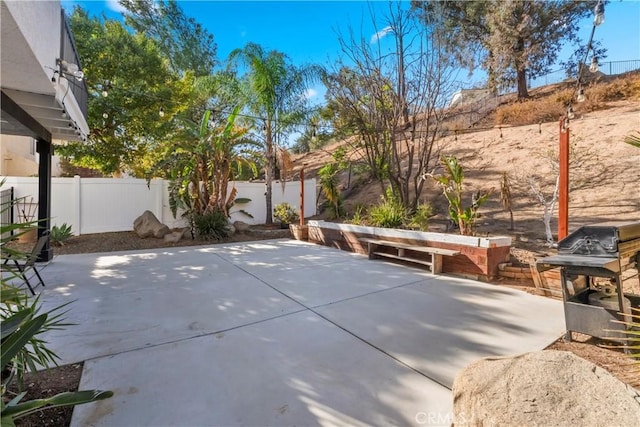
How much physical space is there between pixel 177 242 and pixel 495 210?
1022 centimetres

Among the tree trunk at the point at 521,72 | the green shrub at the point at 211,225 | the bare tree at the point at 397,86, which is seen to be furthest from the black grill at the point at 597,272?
the tree trunk at the point at 521,72

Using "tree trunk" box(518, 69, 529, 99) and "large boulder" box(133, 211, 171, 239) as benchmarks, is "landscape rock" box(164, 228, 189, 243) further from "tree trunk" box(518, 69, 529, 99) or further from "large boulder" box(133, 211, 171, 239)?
"tree trunk" box(518, 69, 529, 99)

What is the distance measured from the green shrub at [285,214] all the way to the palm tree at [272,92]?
327 mm

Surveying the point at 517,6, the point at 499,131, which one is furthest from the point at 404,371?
the point at 517,6

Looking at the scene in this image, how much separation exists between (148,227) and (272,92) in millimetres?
6658

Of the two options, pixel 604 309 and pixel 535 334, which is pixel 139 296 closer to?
pixel 535 334

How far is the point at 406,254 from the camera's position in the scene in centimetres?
713

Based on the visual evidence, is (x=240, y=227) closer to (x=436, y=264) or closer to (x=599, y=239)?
(x=436, y=264)

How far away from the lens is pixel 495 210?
9.90m

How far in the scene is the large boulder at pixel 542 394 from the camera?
164 centimetres

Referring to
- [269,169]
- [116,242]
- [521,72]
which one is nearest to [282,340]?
[116,242]

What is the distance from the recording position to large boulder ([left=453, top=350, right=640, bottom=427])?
5.37 ft

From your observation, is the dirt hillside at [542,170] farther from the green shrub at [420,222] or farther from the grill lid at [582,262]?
the grill lid at [582,262]

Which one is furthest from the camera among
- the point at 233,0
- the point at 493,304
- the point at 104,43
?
the point at 104,43
